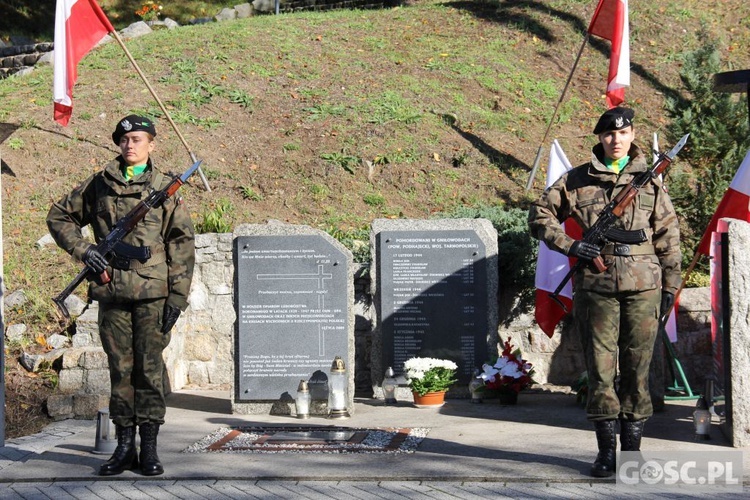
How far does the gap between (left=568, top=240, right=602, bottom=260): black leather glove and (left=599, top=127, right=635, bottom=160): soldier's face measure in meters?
0.62

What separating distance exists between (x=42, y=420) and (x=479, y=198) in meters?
6.74

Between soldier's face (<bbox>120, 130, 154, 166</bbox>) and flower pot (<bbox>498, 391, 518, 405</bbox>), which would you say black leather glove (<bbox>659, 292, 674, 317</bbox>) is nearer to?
flower pot (<bbox>498, 391, 518, 405</bbox>)

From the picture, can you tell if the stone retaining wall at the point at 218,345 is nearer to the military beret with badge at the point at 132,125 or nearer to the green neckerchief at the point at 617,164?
the military beret with badge at the point at 132,125

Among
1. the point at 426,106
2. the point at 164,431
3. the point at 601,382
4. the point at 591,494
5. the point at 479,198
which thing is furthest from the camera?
the point at 426,106

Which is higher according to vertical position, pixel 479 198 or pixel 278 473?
pixel 479 198

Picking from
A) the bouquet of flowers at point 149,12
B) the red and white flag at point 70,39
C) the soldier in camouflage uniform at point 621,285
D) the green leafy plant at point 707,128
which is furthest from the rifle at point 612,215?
the bouquet of flowers at point 149,12

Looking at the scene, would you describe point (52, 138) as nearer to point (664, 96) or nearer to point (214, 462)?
point (214, 462)

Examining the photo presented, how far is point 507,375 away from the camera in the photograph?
8.66 metres

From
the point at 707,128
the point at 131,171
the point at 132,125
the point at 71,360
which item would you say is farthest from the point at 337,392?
the point at 707,128

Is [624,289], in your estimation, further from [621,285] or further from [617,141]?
[617,141]

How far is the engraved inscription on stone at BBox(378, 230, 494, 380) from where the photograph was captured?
9.16m

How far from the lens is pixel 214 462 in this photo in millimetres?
6301

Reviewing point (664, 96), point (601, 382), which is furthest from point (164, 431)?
point (664, 96)

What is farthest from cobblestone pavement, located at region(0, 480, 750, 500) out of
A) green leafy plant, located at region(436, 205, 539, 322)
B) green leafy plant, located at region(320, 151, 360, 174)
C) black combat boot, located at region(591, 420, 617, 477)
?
green leafy plant, located at region(320, 151, 360, 174)
